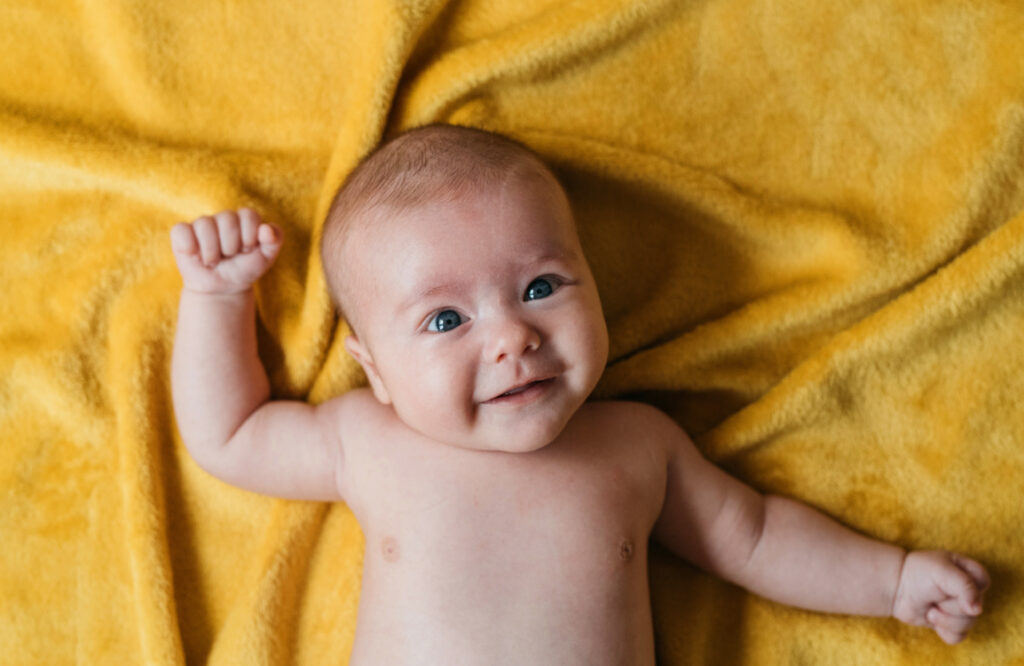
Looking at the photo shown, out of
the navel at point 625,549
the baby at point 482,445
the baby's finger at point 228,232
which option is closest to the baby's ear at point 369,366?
the baby at point 482,445

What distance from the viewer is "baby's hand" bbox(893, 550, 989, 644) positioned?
1.51 meters

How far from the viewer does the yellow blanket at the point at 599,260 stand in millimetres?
1587

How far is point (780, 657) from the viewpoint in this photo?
62.9 inches

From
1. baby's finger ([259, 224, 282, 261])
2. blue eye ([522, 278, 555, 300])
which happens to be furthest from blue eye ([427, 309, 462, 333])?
baby's finger ([259, 224, 282, 261])

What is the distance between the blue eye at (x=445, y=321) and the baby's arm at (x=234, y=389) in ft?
0.96

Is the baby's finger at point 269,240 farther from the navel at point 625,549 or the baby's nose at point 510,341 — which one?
the navel at point 625,549

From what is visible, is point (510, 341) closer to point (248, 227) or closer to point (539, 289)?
point (539, 289)

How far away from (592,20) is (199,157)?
688 mm

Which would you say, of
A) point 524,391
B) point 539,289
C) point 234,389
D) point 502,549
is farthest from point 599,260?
point 234,389

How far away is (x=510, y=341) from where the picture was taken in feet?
4.30

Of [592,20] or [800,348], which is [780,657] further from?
[592,20]

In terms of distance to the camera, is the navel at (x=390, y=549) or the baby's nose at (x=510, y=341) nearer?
the baby's nose at (x=510, y=341)

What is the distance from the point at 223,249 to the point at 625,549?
0.77 m

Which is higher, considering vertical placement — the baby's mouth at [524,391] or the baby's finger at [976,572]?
the baby's mouth at [524,391]
